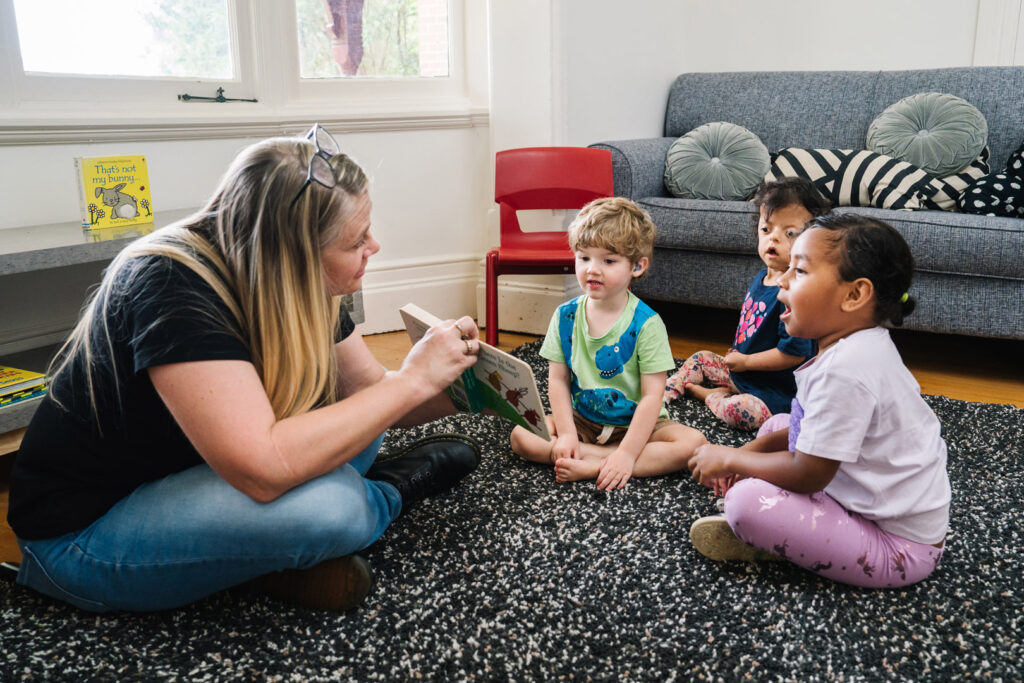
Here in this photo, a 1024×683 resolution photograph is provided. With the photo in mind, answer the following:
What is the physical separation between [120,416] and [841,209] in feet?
7.73

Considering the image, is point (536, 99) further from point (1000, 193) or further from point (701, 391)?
point (1000, 193)

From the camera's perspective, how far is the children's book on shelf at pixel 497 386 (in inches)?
50.6

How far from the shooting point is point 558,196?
2.79 metres

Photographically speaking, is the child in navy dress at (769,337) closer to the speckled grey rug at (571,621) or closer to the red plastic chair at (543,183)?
the speckled grey rug at (571,621)

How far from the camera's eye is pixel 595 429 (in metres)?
1.81

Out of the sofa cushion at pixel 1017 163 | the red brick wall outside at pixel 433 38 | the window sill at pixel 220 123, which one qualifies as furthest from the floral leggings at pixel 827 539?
the red brick wall outside at pixel 433 38

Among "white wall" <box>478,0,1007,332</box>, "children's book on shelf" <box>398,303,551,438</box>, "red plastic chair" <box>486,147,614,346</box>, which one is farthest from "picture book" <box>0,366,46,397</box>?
"white wall" <box>478,0,1007,332</box>

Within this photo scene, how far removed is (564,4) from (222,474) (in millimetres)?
2226

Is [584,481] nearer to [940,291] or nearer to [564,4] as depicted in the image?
[940,291]

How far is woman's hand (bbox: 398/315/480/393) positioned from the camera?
1.21 m

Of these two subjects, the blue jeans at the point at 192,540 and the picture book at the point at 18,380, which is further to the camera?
the picture book at the point at 18,380

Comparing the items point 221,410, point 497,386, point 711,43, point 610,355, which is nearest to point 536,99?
point 711,43

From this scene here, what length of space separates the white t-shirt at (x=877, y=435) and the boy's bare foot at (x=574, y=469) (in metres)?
0.52

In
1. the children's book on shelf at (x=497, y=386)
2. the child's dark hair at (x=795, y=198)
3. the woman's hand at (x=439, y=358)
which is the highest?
the child's dark hair at (x=795, y=198)
